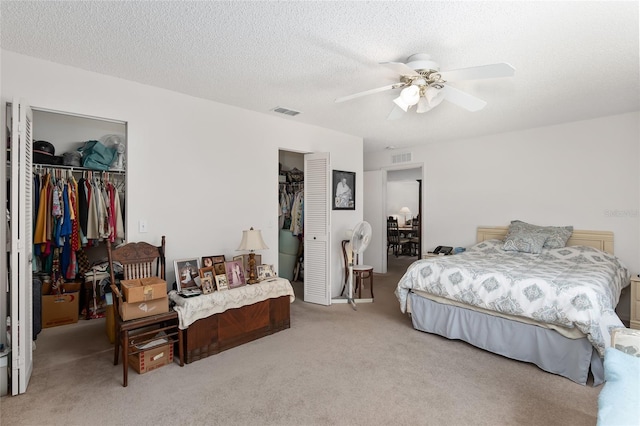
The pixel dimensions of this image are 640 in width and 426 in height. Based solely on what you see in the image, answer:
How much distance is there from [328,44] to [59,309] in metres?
3.90

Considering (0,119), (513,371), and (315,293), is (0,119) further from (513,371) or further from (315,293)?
(513,371)

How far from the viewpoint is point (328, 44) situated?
2.27m

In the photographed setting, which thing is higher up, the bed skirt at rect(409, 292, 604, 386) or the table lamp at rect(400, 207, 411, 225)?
the table lamp at rect(400, 207, 411, 225)

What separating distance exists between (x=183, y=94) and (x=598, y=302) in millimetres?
4073

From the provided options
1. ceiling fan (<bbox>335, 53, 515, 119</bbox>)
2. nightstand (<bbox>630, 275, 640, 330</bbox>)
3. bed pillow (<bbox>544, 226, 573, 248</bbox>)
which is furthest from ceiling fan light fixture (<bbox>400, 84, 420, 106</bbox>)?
nightstand (<bbox>630, 275, 640, 330</bbox>)

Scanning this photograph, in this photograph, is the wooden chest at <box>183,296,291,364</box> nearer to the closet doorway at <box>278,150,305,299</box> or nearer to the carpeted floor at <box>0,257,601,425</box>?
the carpeted floor at <box>0,257,601,425</box>

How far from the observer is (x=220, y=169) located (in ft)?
11.8

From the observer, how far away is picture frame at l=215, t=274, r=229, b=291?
3006mm

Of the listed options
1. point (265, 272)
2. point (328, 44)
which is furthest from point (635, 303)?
point (328, 44)

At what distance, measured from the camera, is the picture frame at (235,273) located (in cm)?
315

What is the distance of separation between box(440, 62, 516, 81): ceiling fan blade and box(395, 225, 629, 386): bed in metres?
1.75

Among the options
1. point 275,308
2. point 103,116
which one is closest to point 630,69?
point 275,308

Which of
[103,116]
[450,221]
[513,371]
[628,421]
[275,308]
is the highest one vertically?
[103,116]

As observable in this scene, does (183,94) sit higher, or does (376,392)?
(183,94)
